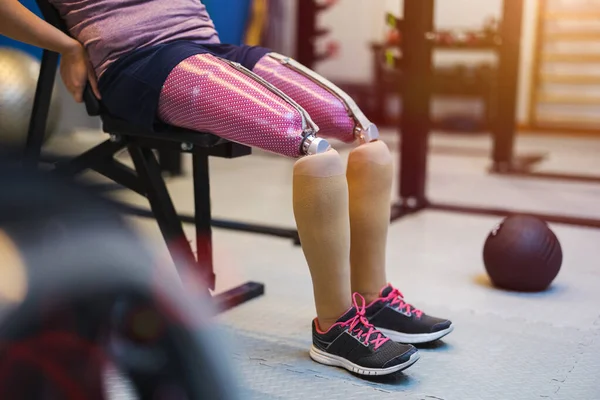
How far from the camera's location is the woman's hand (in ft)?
4.79

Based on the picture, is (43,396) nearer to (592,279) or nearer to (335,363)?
(335,363)

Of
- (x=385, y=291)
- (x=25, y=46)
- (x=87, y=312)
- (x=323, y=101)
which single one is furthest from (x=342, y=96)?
(x=25, y=46)

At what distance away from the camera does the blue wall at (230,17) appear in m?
4.02

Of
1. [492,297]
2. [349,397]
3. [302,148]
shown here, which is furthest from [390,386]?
[492,297]

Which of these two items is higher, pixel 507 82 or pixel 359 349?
pixel 507 82

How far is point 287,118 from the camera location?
1.30 m

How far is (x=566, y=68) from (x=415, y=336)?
216 inches

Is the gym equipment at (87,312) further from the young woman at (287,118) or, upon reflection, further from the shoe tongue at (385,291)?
the shoe tongue at (385,291)

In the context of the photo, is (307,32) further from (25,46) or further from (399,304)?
(399,304)

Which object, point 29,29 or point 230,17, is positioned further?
point 230,17

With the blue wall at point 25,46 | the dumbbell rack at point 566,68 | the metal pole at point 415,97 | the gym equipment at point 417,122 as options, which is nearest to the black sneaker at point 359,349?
the gym equipment at point 417,122

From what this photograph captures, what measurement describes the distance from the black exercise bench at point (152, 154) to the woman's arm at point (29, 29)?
3.5 inches

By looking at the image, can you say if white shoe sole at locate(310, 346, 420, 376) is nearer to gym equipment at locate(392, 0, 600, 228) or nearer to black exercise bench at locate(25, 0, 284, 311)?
black exercise bench at locate(25, 0, 284, 311)

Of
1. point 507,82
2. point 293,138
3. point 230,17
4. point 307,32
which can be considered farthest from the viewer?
point 230,17
